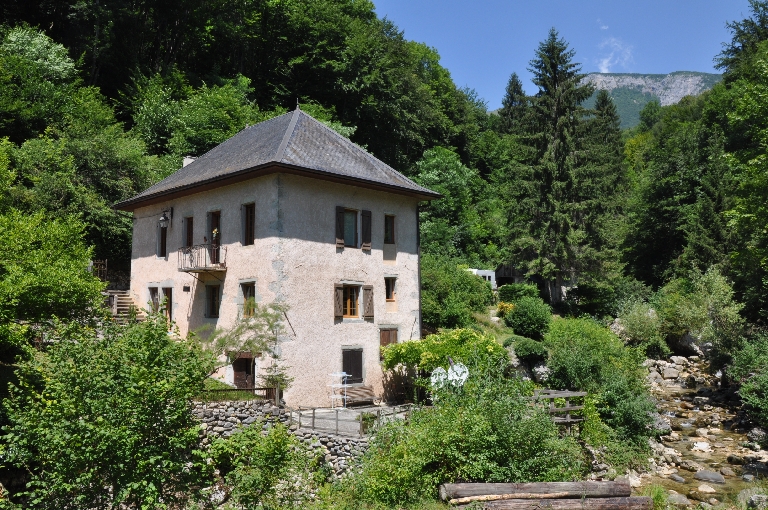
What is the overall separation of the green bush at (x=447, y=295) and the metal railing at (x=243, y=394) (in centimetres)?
1082

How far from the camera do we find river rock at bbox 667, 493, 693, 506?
1436cm

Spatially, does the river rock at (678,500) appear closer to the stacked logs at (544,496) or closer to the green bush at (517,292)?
the stacked logs at (544,496)

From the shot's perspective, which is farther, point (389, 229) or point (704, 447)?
point (389, 229)

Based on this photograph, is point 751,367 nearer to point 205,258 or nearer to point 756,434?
point 756,434

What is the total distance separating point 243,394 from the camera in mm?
16609

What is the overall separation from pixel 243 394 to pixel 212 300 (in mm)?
5428

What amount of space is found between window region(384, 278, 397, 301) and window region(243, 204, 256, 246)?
17.4 feet

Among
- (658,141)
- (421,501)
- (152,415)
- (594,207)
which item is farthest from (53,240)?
(658,141)

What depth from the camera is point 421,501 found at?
11.2 m

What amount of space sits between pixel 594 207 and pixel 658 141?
121 feet

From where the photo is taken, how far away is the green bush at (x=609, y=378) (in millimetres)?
18328

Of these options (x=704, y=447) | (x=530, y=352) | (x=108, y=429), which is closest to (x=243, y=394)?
(x=108, y=429)

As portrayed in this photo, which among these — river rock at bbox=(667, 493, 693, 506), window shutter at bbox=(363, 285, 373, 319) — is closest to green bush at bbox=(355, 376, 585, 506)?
river rock at bbox=(667, 493, 693, 506)

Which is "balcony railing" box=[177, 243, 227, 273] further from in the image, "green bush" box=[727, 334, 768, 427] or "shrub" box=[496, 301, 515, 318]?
"green bush" box=[727, 334, 768, 427]
